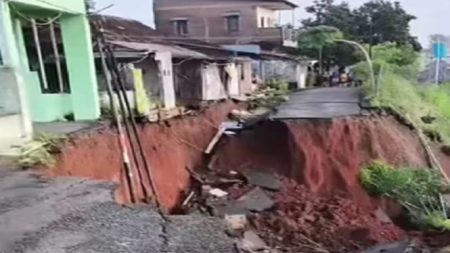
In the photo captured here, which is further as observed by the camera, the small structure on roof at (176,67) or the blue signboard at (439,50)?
the blue signboard at (439,50)

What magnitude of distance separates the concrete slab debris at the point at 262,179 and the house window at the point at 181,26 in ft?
A: 81.6

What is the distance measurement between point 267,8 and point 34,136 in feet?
106

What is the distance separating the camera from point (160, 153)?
13.3m

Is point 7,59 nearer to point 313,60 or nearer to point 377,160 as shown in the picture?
point 377,160

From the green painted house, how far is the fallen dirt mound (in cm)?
521

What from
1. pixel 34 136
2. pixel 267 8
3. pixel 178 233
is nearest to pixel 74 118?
pixel 34 136

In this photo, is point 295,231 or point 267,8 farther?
point 267,8

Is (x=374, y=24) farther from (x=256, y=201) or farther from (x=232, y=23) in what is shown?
(x=256, y=201)

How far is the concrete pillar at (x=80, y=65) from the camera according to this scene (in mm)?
11773

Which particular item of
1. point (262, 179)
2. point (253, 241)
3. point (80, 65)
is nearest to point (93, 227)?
point (253, 241)

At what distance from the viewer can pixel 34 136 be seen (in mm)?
8867

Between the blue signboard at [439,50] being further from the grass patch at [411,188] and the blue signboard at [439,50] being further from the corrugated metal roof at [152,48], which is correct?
the corrugated metal roof at [152,48]

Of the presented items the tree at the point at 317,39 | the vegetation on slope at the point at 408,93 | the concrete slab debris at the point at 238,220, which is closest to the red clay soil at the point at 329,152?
the vegetation on slope at the point at 408,93

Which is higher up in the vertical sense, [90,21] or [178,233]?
[90,21]
